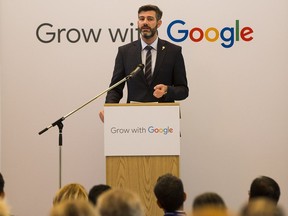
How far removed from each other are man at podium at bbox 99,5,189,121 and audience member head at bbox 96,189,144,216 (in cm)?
372

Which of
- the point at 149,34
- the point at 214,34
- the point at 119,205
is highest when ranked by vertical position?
the point at 214,34

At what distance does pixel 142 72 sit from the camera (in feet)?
23.9

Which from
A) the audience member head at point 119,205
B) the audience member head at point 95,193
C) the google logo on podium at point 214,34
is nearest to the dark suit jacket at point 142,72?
the google logo on podium at point 214,34

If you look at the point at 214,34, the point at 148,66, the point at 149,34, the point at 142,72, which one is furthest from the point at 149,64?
the point at 214,34

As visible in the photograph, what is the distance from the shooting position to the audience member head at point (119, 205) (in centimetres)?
341

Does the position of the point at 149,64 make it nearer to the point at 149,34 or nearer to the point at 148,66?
the point at 148,66

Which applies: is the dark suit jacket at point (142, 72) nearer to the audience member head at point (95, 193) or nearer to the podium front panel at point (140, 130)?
the podium front panel at point (140, 130)

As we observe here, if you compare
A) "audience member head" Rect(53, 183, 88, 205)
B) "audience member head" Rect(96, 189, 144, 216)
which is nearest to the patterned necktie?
"audience member head" Rect(53, 183, 88, 205)

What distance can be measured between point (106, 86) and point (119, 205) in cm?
509

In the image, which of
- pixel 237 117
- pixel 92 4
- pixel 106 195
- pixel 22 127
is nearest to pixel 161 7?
pixel 92 4

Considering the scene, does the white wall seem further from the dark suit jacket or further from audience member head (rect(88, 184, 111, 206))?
audience member head (rect(88, 184, 111, 206))

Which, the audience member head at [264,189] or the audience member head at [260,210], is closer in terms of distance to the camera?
the audience member head at [260,210]

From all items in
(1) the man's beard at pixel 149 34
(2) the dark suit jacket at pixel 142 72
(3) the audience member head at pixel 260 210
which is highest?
(1) the man's beard at pixel 149 34

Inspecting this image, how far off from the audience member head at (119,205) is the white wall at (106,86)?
495 centimetres
